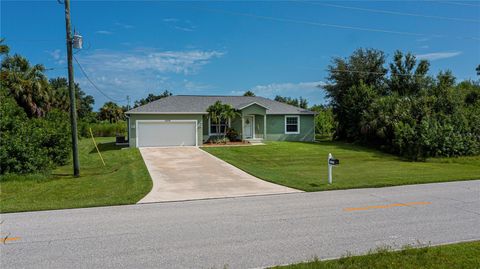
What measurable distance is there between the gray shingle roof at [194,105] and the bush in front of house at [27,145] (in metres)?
7.10

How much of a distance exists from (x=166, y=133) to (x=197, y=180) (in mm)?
12876

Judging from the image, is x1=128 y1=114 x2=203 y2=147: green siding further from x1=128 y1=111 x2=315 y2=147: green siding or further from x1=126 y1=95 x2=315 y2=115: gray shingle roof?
x1=126 y1=95 x2=315 y2=115: gray shingle roof

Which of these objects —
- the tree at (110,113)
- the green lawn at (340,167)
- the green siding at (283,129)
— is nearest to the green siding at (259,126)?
the green siding at (283,129)

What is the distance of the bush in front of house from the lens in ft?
43.2

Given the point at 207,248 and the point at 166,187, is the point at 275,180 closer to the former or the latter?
the point at 166,187

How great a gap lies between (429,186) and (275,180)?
16.3 ft

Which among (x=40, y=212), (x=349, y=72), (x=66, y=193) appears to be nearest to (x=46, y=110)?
(x=66, y=193)

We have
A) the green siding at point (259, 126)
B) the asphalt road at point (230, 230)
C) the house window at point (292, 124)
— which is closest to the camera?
the asphalt road at point (230, 230)

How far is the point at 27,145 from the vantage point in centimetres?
1379

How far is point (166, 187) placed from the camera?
11.1 metres

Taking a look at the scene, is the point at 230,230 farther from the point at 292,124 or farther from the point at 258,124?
the point at 292,124

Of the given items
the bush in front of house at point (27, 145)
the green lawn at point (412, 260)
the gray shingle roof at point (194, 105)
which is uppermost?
the gray shingle roof at point (194, 105)

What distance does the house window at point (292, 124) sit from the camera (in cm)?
2897

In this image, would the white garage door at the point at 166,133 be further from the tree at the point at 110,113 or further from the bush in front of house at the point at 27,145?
the tree at the point at 110,113
